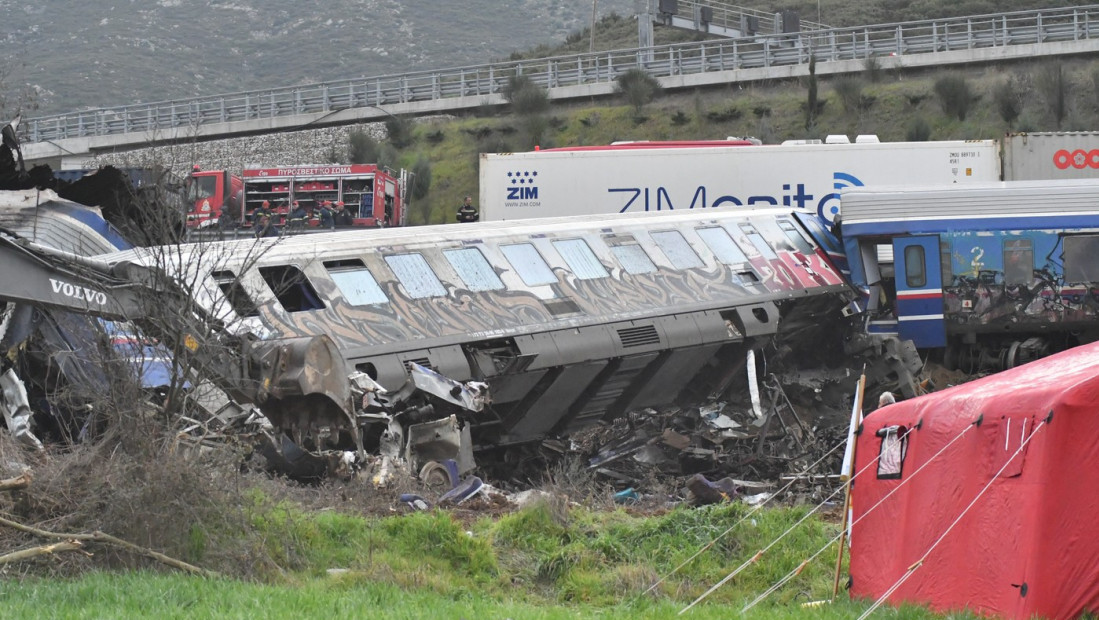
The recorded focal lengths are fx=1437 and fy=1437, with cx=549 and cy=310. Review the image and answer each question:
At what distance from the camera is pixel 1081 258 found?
62.5 ft

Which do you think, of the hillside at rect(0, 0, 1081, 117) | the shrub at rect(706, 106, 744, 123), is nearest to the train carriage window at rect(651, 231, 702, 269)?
the shrub at rect(706, 106, 744, 123)

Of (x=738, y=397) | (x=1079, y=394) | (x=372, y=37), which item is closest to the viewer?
(x=1079, y=394)

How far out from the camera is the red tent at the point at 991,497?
824 centimetres

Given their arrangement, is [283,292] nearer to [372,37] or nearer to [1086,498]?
[1086,498]

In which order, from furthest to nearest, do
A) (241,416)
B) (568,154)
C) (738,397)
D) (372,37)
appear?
1. (372,37)
2. (568,154)
3. (738,397)
4. (241,416)

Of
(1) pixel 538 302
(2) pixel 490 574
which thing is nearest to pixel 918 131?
(1) pixel 538 302

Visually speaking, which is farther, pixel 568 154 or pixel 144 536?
pixel 568 154

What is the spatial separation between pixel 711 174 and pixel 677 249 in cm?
960

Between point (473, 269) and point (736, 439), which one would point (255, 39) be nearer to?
point (473, 269)

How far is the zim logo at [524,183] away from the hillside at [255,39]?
204ft

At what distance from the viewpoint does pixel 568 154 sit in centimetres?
2917

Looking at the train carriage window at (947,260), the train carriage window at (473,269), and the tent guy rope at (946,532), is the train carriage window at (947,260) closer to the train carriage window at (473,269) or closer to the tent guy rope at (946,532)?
the train carriage window at (473,269)

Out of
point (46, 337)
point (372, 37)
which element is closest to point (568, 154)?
point (46, 337)

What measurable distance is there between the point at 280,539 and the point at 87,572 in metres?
1.53
